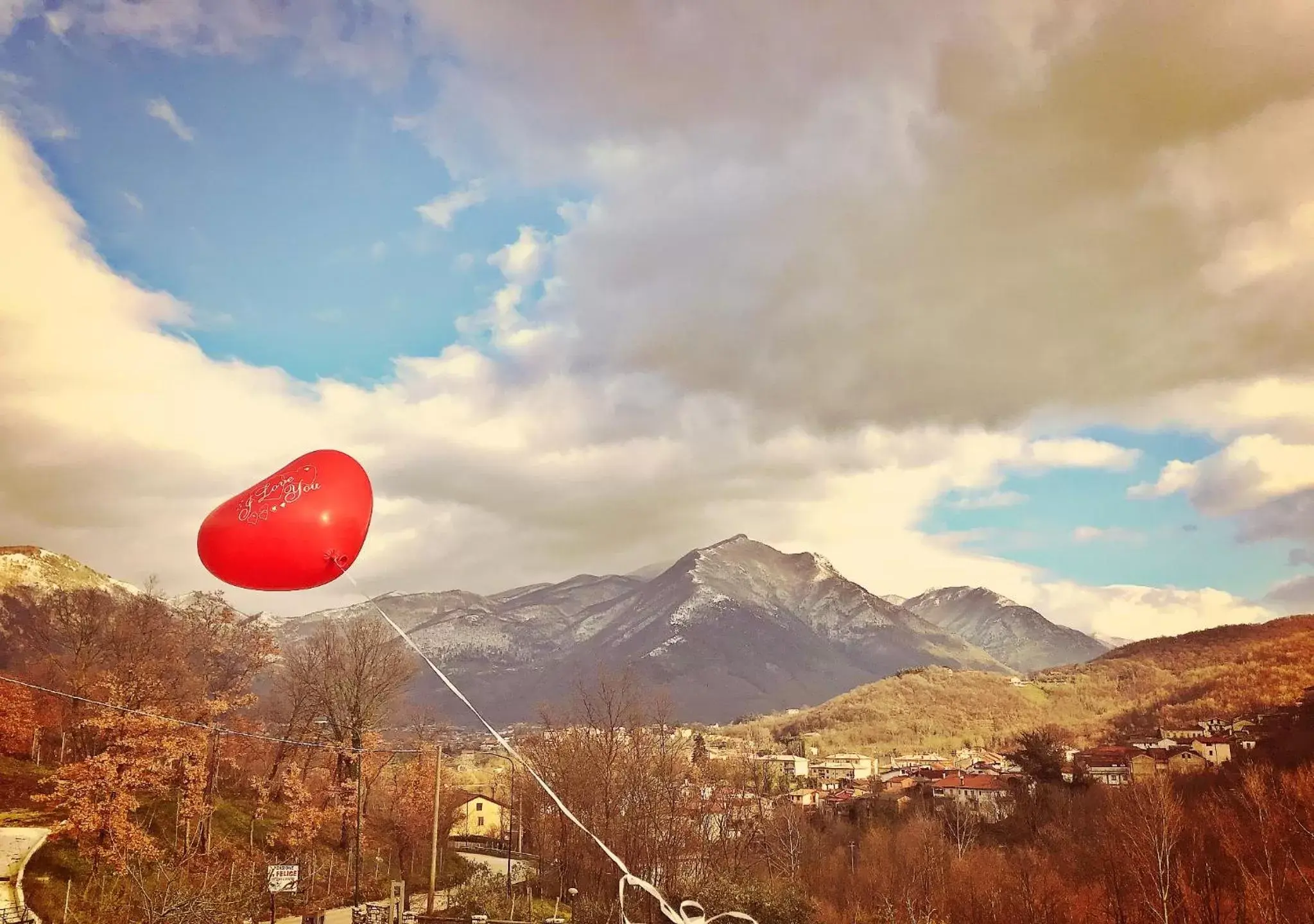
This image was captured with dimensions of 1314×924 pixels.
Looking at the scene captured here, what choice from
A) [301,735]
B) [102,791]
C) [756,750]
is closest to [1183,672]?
[756,750]

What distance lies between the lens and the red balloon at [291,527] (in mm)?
8852

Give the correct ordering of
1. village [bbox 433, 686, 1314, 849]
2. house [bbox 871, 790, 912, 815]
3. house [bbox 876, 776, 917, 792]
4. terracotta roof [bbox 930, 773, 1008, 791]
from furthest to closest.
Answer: house [bbox 876, 776, 917, 792] < terracotta roof [bbox 930, 773, 1008, 791] < house [bbox 871, 790, 912, 815] < village [bbox 433, 686, 1314, 849]

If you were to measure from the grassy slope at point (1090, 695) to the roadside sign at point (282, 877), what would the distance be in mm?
92928

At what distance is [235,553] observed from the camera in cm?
895

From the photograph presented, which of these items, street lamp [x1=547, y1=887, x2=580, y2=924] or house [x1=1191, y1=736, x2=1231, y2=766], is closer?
street lamp [x1=547, y1=887, x2=580, y2=924]

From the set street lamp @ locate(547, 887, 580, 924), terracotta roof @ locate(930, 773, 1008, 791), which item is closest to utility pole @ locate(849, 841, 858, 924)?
street lamp @ locate(547, 887, 580, 924)

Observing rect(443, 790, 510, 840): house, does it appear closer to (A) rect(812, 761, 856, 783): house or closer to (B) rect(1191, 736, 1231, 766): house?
(A) rect(812, 761, 856, 783): house

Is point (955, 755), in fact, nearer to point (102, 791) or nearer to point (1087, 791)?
point (1087, 791)

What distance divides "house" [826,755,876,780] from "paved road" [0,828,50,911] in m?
91.4

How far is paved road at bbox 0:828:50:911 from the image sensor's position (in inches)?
806

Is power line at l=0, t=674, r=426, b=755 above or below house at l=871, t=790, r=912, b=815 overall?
above

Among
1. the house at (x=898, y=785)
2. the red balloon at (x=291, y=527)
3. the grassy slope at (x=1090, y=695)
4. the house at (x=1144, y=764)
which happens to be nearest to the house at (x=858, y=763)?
the grassy slope at (x=1090, y=695)

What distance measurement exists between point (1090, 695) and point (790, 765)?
71.0 m

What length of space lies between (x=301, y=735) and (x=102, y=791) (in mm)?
14726
